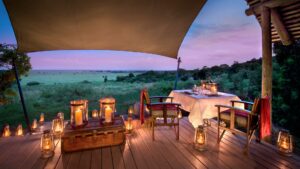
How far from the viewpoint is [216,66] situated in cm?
919

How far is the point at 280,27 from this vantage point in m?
3.38

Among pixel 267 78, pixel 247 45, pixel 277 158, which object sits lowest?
pixel 277 158

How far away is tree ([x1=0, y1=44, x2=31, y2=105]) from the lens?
3.27 m

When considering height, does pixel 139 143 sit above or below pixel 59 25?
below

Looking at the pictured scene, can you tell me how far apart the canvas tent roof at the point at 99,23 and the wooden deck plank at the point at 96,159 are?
6.54 feet

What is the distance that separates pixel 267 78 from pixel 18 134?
16.2ft

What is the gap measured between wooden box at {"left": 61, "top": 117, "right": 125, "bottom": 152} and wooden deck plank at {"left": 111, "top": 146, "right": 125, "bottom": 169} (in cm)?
14

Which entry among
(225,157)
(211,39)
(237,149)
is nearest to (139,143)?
(225,157)

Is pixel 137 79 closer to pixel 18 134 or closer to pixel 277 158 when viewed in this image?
pixel 18 134

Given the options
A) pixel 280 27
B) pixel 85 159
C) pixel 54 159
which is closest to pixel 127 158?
pixel 85 159

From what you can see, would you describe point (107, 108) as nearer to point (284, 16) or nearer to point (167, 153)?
point (167, 153)

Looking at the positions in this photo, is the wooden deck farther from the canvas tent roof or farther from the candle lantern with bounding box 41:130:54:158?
the canvas tent roof

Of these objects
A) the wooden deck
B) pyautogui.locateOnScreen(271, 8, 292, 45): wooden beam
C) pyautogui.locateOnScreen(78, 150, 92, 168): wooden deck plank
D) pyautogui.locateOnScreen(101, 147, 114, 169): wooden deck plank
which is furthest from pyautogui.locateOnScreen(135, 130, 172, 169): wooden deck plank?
pyautogui.locateOnScreen(271, 8, 292, 45): wooden beam

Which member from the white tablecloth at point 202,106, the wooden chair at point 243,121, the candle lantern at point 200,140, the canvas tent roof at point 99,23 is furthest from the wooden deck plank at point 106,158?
the canvas tent roof at point 99,23
